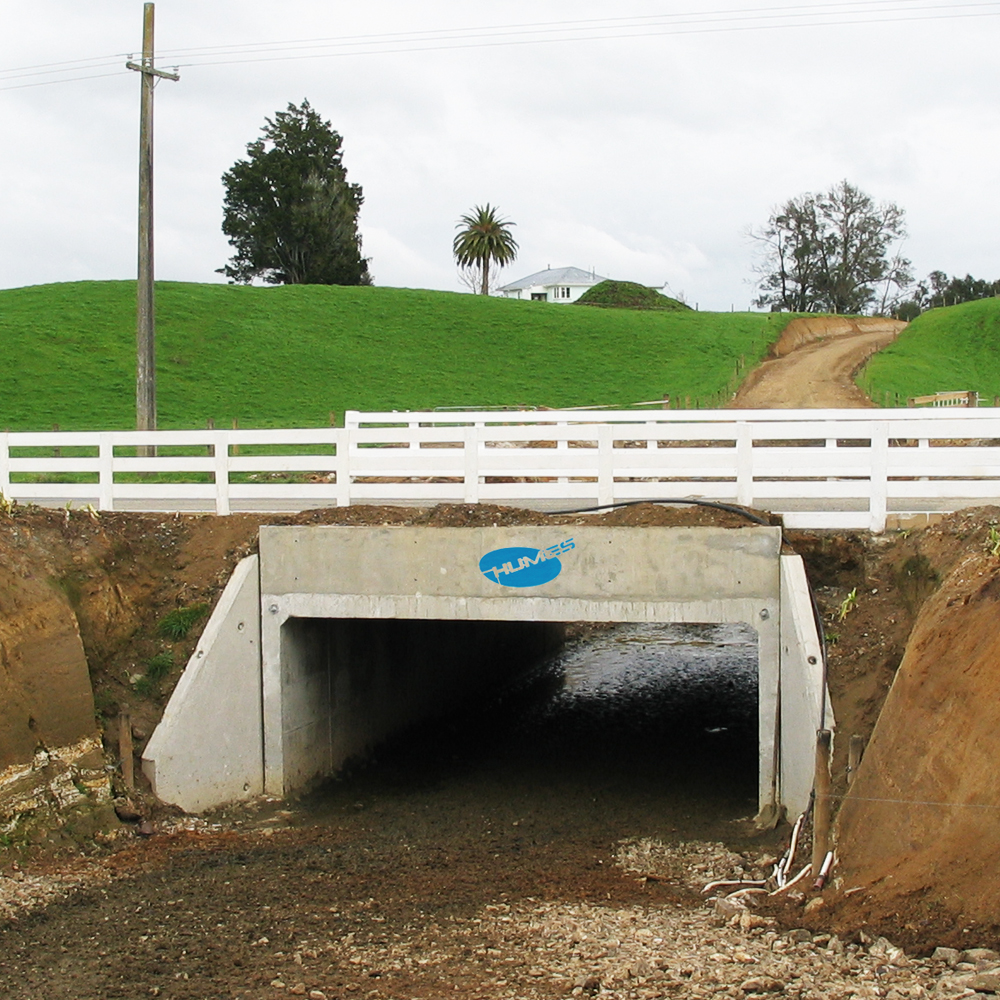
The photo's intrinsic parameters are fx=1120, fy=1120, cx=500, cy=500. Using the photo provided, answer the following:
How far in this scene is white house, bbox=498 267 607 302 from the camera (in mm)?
100688

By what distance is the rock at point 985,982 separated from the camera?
6523 millimetres

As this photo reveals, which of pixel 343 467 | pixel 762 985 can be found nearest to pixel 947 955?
pixel 762 985

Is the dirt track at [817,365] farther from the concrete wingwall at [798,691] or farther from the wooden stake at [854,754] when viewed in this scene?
the wooden stake at [854,754]

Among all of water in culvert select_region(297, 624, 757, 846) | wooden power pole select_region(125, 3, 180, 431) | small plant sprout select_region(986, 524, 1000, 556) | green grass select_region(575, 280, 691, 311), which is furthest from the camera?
green grass select_region(575, 280, 691, 311)

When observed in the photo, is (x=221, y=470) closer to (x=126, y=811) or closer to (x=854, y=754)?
(x=126, y=811)

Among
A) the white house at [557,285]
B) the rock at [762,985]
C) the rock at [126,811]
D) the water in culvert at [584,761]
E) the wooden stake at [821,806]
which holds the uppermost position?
the white house at [557,285]

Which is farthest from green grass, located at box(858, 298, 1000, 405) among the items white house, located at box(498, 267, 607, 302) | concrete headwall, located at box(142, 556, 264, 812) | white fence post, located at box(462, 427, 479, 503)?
white house, located at box(498, 267, 607, 302)

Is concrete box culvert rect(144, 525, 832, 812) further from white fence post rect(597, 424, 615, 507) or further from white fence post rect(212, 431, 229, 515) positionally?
white fence post rect(212, 431, 229, 515)

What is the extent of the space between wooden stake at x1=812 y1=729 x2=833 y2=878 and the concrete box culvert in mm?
1655

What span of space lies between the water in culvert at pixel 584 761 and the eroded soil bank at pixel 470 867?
0.31 feet

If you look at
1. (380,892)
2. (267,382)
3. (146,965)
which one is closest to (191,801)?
(380,892)

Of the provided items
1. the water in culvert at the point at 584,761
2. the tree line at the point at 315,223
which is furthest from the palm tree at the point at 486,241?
the water in culvert at the point at 584,761

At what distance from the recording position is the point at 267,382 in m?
40.7

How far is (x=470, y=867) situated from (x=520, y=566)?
3.35 meters
